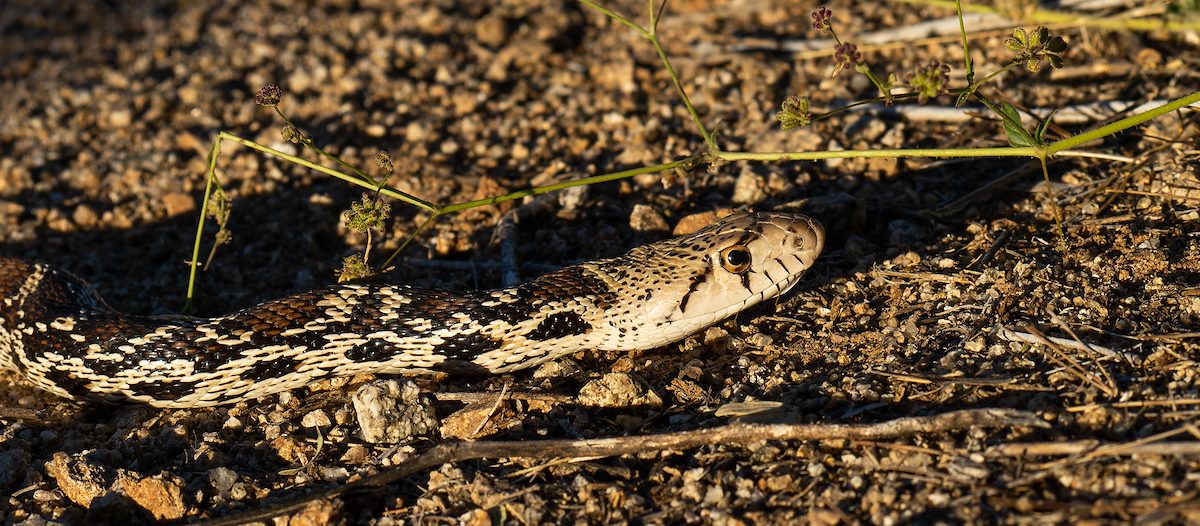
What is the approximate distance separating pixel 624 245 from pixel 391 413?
6.72 feet

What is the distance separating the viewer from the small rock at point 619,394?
480 centimetres

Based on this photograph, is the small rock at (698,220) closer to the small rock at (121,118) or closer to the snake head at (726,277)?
the snake head at (726,277)

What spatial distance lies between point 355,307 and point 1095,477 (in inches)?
145

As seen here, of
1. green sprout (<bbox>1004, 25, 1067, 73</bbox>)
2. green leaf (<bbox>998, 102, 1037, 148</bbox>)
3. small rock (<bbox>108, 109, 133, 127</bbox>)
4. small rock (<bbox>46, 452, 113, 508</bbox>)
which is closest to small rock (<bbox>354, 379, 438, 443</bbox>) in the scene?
small rock (<bbox>46, 452, 113, 508</bbox>)

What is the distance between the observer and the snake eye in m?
5.14

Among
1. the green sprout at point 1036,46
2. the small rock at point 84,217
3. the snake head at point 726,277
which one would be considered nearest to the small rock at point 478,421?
the snake head at point 726,277

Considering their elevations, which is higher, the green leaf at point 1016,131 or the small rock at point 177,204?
the small rock at point 177,204

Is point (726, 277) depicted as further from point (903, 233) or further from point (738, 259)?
point (903, 233)

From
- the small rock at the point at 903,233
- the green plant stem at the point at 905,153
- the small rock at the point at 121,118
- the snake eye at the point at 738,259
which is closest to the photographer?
the green plant stem at the point at 905,153

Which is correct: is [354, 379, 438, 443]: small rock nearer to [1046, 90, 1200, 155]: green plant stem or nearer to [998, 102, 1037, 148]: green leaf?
[998, 102, 1037, 148]: green leaf

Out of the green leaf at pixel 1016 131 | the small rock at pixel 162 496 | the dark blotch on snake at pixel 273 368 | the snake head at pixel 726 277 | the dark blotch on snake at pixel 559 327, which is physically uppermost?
the green leaf at pixel 1016 131

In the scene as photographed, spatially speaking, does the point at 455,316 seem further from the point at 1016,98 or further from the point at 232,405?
the point at 1016,98

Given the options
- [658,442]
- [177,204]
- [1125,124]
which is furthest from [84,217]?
[1125,124]

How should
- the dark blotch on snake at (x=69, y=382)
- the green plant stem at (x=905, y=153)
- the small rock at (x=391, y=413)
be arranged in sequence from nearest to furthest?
the green plant stem at (x=905, y=153) < the small rock at (x=391, y=413) < the dark blotch on snake at (x=69, y=382)
